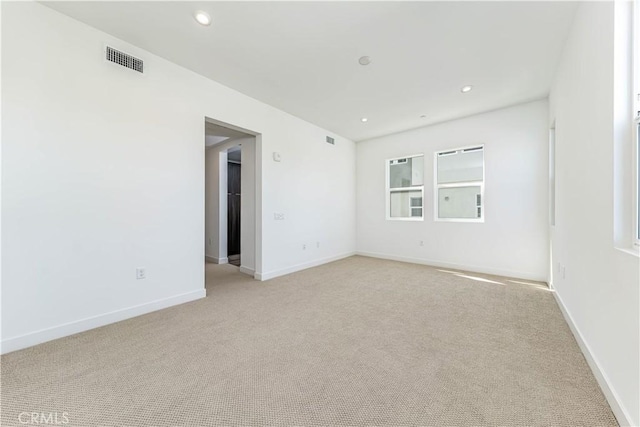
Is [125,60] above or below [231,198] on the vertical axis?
above

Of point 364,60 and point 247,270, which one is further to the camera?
point 247,270

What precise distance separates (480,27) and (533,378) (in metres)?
2.87

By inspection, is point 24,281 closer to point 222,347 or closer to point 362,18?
point 222,347

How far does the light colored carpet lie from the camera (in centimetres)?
136

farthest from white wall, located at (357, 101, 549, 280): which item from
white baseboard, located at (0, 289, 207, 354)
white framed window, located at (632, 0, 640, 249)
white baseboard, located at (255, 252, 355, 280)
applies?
white baseboard, located at (0, 289, 207, 354)

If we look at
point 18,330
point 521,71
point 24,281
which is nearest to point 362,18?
point 521,71

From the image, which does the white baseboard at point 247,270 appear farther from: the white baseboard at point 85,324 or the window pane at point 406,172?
the window pane at point 406,172

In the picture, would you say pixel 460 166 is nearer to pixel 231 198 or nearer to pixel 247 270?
pixel 247 270

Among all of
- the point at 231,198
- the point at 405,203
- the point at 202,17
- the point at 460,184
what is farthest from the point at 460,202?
the point at 231,198

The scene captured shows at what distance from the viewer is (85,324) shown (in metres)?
2.26

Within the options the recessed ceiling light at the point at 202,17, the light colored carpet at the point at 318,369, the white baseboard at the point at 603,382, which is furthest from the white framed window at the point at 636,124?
the recessed ceiling light at the point at 202,17

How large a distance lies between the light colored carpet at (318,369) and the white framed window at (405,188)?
8.59 feet

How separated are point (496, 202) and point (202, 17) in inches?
190

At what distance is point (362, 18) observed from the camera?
2150mm
